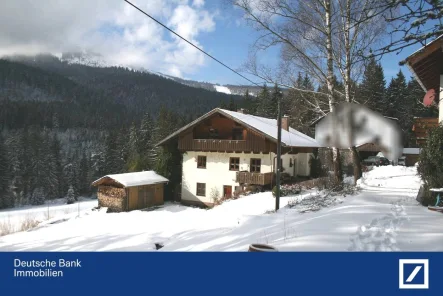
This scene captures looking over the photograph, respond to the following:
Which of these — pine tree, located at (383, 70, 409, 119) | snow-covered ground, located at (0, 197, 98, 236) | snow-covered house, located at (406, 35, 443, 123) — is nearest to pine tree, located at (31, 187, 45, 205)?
snow-covered ground, located at (0, 197, 98, 236)

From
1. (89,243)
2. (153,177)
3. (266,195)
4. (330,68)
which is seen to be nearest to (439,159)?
(330,68)

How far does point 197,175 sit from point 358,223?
20.8 meters

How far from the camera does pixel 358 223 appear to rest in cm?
670

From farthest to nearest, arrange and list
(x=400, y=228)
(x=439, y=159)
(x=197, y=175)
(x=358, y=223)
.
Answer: (x=197, y=175) < (x=439, y=159) < (x=358, y=223) < (x=400, y=228)

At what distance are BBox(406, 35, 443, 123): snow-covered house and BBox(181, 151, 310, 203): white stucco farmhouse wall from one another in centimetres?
1432

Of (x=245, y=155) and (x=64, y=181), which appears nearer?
(x=245, y=155)

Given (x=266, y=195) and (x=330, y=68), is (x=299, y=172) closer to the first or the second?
(x=266, y=195)

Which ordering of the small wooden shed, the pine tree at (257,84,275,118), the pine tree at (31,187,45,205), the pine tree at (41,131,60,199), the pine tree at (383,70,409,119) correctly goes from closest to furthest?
the small wooden shed, the pine tree at (383,70,409,119), the pine tree at (257,84,275,118), the pine tree at (31,187,45,205), the pine tree at (41,131,60,199)

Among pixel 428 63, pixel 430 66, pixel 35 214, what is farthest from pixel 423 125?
pixel 35 214

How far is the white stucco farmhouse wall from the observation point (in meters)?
25.1

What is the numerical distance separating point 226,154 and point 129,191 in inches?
337

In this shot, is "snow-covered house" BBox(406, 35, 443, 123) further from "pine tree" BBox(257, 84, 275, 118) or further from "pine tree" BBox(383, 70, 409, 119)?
"pine tree" BBox(257, 84, 275, 118)

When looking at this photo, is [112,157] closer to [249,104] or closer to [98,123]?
[249,104]

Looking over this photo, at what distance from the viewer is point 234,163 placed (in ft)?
84.1
